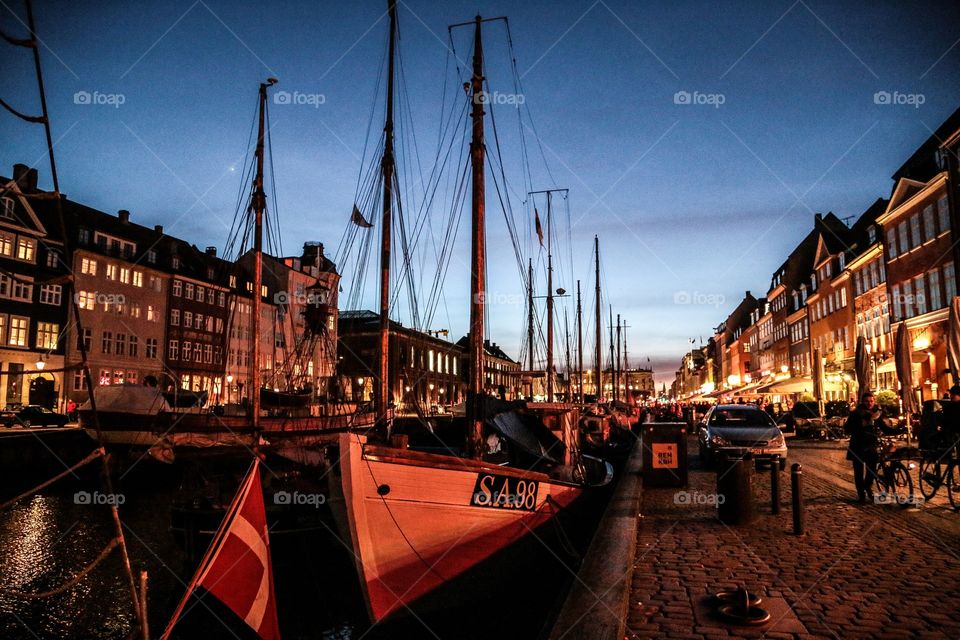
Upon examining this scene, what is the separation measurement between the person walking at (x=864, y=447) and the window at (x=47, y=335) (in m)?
43.9

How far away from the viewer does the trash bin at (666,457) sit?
14.1m

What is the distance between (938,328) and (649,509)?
82.3 feet

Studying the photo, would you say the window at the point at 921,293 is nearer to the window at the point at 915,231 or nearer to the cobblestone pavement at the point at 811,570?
the window at the point at 915,231

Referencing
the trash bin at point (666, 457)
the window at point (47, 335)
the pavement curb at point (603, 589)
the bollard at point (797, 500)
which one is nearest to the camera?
the pavement curb at point (603, 589)

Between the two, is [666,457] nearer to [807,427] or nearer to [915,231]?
[807,427]

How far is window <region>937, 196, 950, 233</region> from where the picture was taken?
1066 inches

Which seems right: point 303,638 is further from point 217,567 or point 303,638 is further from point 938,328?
point 938,328

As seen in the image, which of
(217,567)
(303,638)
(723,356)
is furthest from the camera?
(723,356)

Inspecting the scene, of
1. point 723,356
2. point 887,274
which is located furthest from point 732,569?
point 723,356

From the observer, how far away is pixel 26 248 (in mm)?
37531

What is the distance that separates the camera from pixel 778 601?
19.7ft

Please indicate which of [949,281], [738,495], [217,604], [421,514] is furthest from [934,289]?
[217,604]

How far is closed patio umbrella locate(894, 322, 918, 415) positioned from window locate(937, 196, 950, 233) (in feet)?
43.6

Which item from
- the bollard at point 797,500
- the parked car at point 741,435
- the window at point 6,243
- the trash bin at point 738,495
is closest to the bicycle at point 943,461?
the parked car at point 741,435
